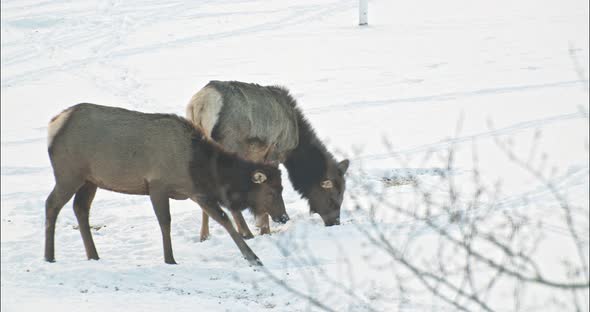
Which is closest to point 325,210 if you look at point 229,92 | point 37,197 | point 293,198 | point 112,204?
point 293,198

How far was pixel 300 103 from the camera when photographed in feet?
51.4

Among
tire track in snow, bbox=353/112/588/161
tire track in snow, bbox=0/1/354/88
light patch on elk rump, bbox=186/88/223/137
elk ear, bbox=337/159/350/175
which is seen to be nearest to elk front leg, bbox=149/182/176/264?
light patch on elk rump, bbox=186/88/223/137

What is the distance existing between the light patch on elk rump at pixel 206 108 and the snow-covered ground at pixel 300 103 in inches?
47.2

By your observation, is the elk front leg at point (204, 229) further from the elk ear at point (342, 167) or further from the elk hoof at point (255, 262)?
the elk ear at point (342, 167)

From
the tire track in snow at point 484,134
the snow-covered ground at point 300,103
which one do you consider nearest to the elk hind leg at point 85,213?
the snow-covered ground at point 300,103

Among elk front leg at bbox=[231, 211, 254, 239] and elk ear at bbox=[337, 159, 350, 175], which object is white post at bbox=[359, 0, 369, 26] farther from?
elk front leg at bbox=[231, 211, 254, 239]

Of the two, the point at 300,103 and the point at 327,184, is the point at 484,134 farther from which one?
the point at 327,184

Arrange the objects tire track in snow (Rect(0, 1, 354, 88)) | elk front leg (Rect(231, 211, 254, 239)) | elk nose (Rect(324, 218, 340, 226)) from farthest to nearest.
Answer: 1. tire track in snow (Rect(0, 1, 354, 88))
2. elk nose (Rect(324, 218, 340, 226))
3. elk front leg (Rect(231, 211, 254, 239))

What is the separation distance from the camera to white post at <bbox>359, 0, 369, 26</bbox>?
70.3 feet

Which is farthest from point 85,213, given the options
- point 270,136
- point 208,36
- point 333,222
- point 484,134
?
point 208,36

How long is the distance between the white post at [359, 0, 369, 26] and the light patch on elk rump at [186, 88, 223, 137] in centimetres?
1229

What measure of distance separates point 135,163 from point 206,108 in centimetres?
145

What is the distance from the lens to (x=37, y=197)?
10844 millimetres

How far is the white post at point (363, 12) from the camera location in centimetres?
2142
